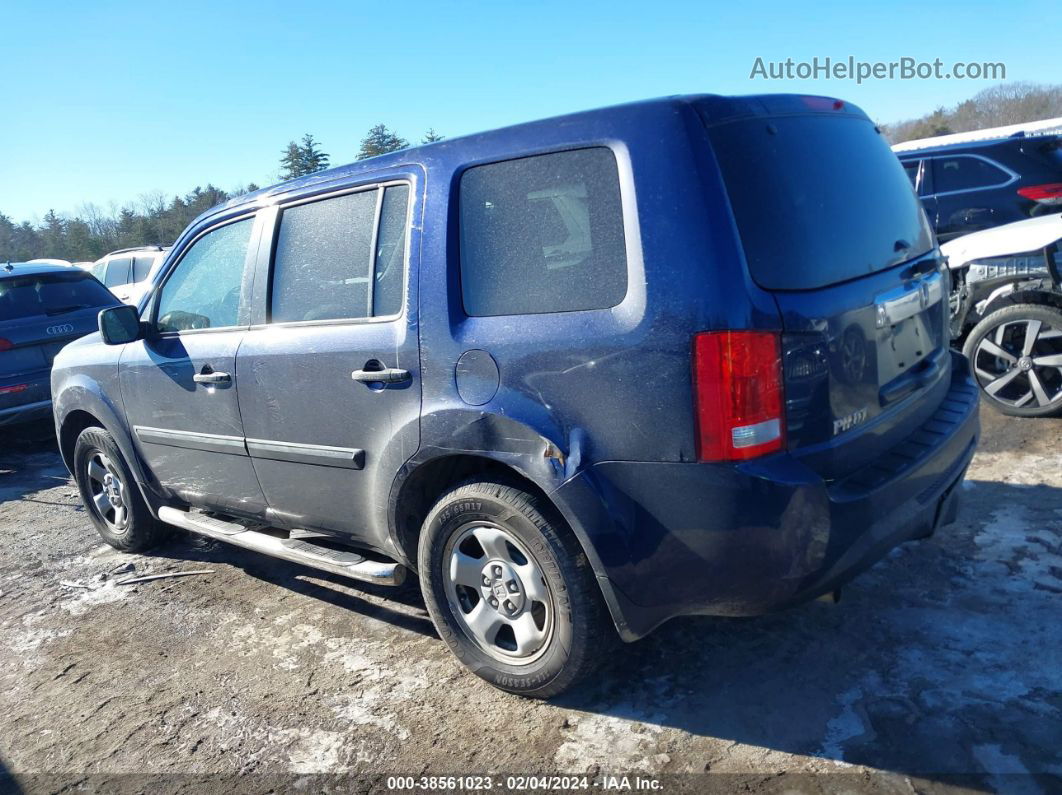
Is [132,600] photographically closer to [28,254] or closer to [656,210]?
[656,210]

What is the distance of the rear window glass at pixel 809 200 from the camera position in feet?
7.92

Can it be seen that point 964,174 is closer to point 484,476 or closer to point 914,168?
point 914,168

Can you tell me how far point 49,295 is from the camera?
7.89m

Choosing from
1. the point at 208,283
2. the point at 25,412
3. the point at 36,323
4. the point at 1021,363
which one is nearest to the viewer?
the point at 208,283

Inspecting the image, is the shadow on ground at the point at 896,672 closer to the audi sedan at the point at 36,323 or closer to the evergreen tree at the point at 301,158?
the audi sedan at the point at 36,323

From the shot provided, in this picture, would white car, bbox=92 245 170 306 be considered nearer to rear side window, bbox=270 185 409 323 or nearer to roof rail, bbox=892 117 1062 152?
roof rail, bbox=892 117 1062 152

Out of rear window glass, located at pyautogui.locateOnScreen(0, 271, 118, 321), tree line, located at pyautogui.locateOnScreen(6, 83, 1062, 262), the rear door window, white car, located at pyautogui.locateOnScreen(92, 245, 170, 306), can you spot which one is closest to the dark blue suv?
the rear door window

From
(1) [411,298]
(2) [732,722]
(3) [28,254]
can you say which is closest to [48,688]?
(1) [411,298]

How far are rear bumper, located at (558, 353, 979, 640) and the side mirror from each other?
278cm

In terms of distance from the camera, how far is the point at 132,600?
4312 millimetres

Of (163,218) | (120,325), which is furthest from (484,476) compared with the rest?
(163,218)

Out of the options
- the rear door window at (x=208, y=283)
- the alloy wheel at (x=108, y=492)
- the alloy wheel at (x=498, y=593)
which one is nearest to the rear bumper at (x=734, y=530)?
the alloy wheel at (x=498, y=593)

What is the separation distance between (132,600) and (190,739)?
156 cm

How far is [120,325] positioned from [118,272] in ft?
44.5
